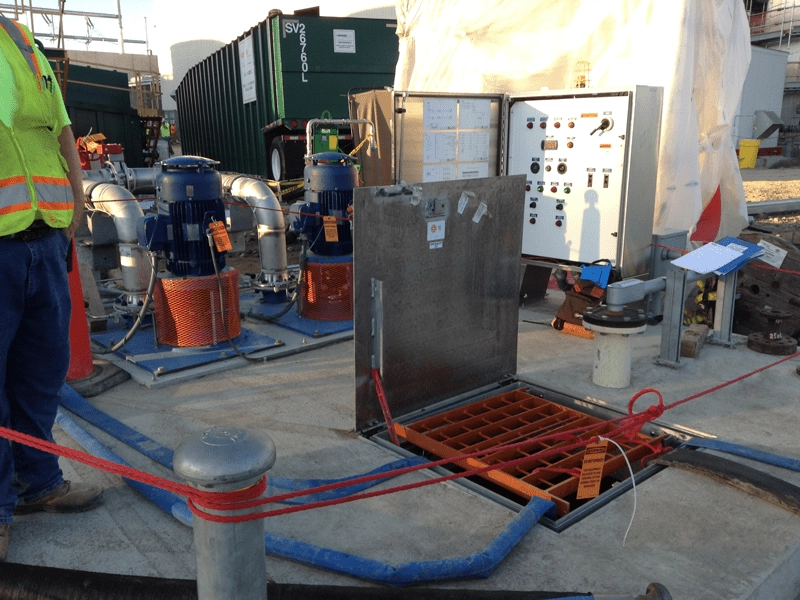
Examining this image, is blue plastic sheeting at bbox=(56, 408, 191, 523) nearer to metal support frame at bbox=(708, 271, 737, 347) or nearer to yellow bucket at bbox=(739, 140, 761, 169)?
metal support frame at bbox=(708, 271, 737, 347)

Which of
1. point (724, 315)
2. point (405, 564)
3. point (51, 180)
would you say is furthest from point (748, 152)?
point (51, 180)

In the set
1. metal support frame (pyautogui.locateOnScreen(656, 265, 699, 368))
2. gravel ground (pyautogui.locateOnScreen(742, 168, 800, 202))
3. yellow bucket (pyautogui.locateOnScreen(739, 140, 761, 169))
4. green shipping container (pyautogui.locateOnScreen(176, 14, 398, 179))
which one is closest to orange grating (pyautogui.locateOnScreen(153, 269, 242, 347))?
metal support frame (pyautogui.locateOnScreen(656, 265, 699, 368))

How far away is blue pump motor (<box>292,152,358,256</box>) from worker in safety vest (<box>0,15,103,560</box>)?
3.04 metres

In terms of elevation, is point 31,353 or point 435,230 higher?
point 435,230

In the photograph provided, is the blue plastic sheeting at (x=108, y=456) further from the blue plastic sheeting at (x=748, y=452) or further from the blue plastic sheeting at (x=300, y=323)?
the blue plastic sheeting at (x=748, y=452)

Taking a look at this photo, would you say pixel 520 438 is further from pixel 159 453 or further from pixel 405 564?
pixel 159 453

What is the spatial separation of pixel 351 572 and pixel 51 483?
1.37 metres

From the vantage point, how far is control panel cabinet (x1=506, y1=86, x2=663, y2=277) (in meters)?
5.44

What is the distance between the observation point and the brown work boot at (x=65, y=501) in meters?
2.79

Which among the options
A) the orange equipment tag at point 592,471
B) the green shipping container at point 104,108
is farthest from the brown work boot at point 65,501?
the green shipping container at point 104,108

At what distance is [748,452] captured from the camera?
3.34 m

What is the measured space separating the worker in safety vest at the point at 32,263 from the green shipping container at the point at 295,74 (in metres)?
8.78

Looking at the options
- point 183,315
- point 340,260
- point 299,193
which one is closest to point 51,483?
point 183,315

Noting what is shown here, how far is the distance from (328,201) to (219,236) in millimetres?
1272
